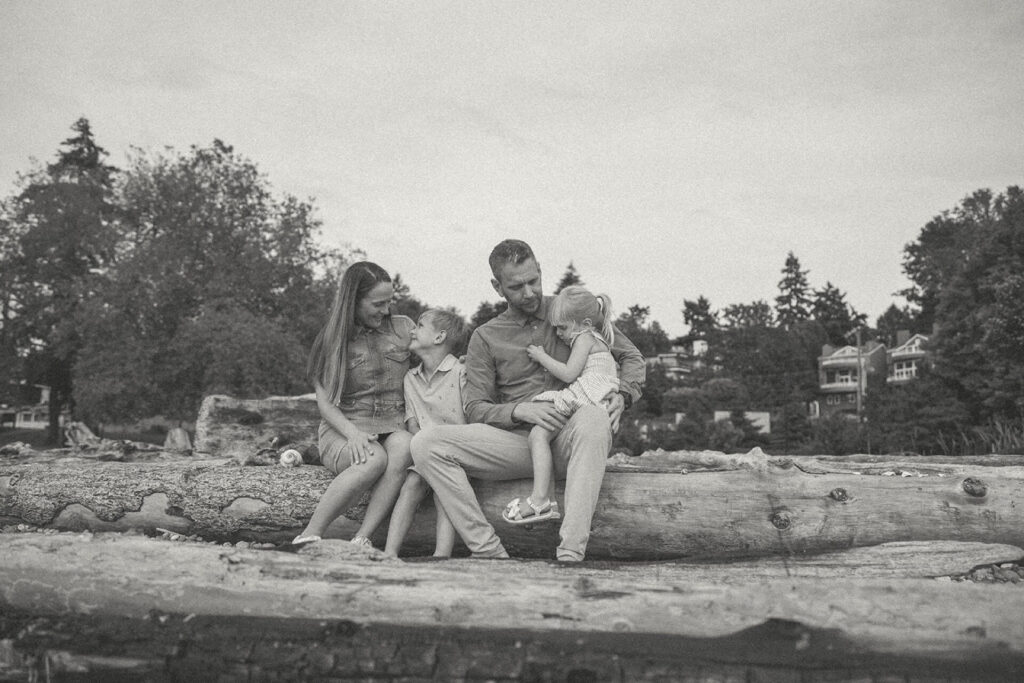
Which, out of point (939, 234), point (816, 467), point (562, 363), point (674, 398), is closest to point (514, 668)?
point (562, 363)

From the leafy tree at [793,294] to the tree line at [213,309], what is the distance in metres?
50.9

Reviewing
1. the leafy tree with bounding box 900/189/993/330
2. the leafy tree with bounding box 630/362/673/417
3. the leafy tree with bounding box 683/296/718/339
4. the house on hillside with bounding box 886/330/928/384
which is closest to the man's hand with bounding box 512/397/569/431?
the leafy tree with bounding box 630/362/673/417

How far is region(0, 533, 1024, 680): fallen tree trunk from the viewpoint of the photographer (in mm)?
2537

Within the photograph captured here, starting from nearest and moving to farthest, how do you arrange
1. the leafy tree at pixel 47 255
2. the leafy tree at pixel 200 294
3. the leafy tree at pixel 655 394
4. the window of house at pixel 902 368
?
the leafy tree at pixel 200 294
the leafy tree at pixel 47 255
the leafy tree at pixel 655 394
the window of house at pixel 902 368

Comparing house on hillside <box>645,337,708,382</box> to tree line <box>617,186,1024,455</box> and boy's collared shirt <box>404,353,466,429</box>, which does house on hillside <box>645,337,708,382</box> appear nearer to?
tree line <box>617,186,1024,455</box>

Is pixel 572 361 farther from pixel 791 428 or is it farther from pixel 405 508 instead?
pixel 791 428

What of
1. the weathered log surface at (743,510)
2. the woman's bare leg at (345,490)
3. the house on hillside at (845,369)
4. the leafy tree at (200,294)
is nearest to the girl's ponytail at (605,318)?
the weathered log surface at (743,510)

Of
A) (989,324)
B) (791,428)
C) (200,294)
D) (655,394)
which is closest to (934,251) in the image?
(655,394)

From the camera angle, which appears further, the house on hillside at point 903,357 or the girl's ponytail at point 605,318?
the house on hillside at point 903,357

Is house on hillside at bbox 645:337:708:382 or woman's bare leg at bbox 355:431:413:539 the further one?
house on hillside at bbox 645:337:708:382

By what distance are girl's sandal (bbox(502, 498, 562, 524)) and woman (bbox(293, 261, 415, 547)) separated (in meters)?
0.68

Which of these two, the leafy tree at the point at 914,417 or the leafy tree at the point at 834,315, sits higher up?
the leafy tree at the point at 834,315

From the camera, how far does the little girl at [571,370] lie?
13.3ft

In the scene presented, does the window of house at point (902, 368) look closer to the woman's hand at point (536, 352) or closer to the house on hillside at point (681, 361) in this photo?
the house on hillside at point (681, 361)
